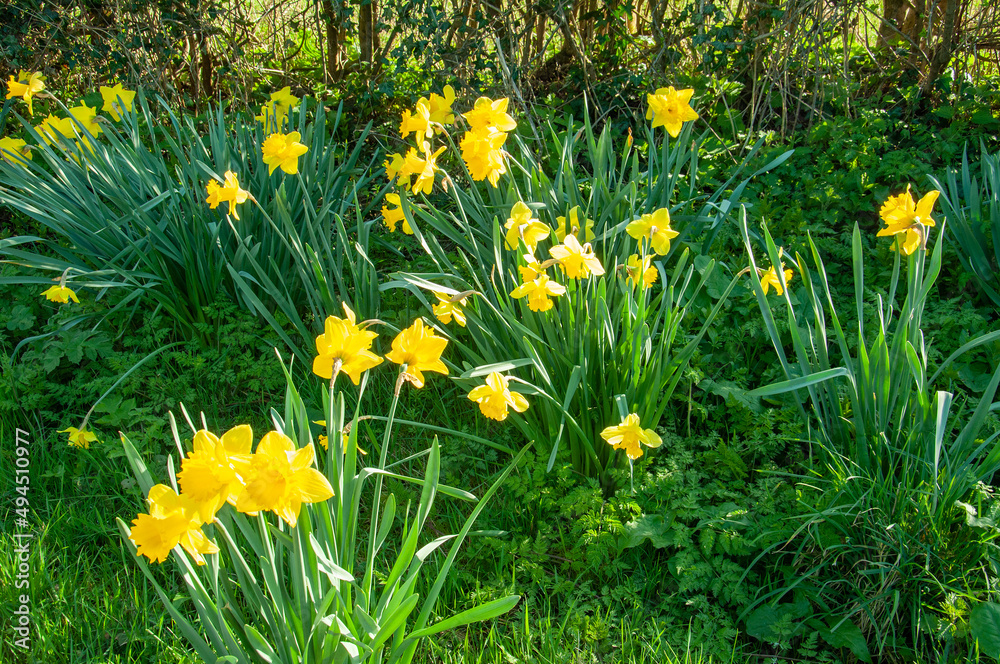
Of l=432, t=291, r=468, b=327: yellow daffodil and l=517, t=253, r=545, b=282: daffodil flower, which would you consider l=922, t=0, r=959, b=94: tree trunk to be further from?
l=432, t=291, r=468, b=327: yellow daffodil

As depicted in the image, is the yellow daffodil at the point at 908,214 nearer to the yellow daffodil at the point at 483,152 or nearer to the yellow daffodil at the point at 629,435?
the yellow daffodil at the point at 629,435

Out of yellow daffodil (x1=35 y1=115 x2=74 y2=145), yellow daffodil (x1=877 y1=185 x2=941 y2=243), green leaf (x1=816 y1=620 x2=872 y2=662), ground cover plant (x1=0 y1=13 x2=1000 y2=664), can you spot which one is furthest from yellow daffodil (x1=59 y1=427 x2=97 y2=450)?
yellow daffodil (x1=877 y1=185 x2=941 y2=243)

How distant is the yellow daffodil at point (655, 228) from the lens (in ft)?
5.88

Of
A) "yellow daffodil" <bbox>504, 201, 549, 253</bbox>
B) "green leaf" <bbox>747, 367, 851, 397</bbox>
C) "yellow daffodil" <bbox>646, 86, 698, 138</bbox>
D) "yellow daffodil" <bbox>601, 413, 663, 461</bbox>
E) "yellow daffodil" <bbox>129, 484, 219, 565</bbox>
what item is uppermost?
"yellow daffodil" <bbox>646, 86, 698, 138</bbox>

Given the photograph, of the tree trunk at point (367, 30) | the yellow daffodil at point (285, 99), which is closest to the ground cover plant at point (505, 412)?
the yellow daffodil at point (285, 99)

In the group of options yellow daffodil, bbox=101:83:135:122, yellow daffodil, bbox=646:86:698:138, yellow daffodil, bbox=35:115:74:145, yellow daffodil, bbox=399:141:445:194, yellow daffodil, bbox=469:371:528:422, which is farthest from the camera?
yellow daffodil, bbox=101:83:135:122

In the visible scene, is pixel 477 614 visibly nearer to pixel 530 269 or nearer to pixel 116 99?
pixel 530 269

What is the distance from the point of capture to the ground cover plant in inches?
50.5

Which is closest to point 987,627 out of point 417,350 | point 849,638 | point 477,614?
point 849,638

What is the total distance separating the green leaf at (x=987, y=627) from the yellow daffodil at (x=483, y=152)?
1444 mm

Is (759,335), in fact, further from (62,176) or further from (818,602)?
(62,176)

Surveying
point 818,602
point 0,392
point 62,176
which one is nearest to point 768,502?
point 818,602

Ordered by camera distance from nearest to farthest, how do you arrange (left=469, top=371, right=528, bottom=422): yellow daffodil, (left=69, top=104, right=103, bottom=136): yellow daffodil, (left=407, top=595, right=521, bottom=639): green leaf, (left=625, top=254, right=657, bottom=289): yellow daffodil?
(left=407, top=595, right=521, bottom=639): green leaf
(left=469, top=371, right=528, bottom=422): yellow daffodil
(left=625, top=254, right=657, bottom=289): yellow daffodil
(left=69, top=104, right=103, bottom=136): yellow daffodil

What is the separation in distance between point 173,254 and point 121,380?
0.47 m
